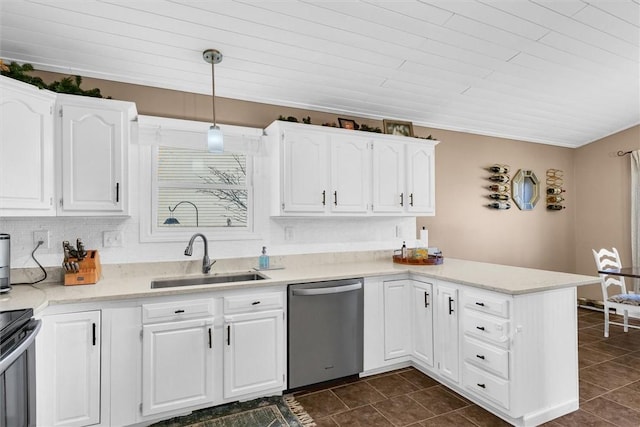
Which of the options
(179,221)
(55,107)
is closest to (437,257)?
(179,221)

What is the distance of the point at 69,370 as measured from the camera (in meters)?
1.99

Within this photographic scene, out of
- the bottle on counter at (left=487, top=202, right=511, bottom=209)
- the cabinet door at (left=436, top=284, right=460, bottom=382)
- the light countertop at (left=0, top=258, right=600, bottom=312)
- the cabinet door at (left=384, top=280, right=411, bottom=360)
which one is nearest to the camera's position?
the light countertop at (left=0, top=258, right=600, bottom=312)

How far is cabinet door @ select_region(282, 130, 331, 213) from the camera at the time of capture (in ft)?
9.64

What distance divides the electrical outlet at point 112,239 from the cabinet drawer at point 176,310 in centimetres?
75

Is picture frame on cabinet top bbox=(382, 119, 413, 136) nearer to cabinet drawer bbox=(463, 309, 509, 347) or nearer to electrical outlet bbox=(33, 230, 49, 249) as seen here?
cabinet drawer bbox=(463, 309, 509, 347)

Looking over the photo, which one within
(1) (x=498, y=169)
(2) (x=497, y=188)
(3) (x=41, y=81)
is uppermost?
(3) (x=41, y=81)

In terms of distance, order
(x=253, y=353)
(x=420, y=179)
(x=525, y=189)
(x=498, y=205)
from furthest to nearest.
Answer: (x=525, y=189), (x=498, y=205), (x=420, y=179), (x=253, y=353)

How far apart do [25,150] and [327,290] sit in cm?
213

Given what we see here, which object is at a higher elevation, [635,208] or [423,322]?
[635,208]

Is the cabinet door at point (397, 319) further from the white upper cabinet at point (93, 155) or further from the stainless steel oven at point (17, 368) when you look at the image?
the stainless steel oven at point (17, 368)

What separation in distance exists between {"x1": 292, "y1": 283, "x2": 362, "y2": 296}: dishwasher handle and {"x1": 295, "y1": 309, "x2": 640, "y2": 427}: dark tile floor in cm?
76

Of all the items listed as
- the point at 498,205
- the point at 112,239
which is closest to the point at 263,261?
the point at 112,239

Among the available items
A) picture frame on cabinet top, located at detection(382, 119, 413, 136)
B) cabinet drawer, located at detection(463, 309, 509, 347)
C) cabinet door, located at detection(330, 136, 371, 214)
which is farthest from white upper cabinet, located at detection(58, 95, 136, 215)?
cabinet drawer, located at detection(463, 309, 509, 347)

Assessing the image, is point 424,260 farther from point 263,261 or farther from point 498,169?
point 498,169
